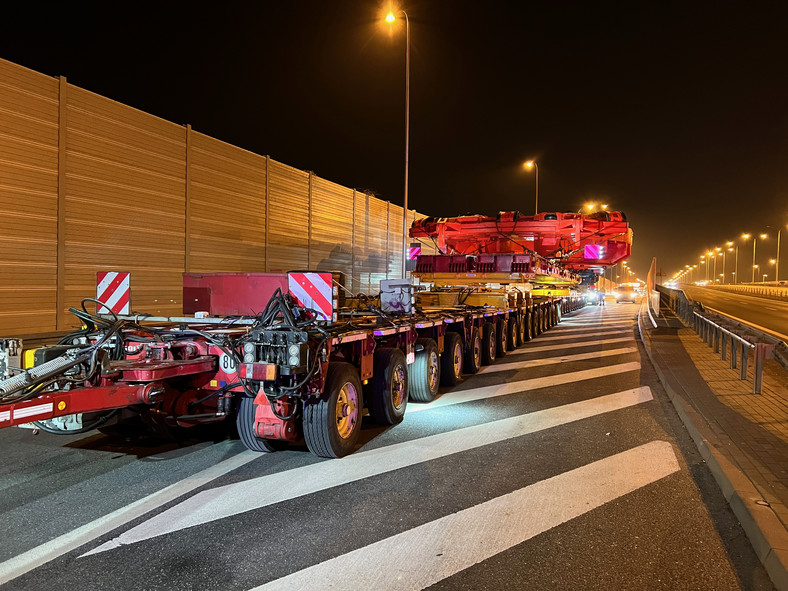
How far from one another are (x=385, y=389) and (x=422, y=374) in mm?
1643

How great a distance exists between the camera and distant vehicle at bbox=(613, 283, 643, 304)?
182ft

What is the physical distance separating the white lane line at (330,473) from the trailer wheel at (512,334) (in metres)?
7.00

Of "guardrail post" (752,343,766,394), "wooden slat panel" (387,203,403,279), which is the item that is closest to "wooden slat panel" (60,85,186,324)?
"guardrail post" (752,343,766,394)

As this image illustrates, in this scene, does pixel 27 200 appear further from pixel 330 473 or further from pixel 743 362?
pixel 743 362

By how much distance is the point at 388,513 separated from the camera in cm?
429

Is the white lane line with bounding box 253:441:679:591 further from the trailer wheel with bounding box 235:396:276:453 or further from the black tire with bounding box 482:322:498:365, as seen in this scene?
the black tire with bounding box 482:322:498:365

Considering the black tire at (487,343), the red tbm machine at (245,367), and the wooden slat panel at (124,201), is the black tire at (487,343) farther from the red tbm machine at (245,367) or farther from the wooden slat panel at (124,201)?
the wooden slat panel at (124,201)

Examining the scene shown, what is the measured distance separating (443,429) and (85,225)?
8.38 meters

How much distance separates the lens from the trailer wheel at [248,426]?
5.62m

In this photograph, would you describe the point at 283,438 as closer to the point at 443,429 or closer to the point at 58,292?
the point at 443,429

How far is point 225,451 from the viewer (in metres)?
6.02

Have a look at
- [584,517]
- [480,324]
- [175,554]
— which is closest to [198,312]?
[175,554]

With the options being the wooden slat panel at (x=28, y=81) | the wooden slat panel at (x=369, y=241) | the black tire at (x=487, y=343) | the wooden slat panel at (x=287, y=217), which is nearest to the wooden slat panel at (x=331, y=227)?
the wooden slat panel at (x=287, y=217)

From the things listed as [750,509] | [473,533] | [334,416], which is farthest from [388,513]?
[750,509]
